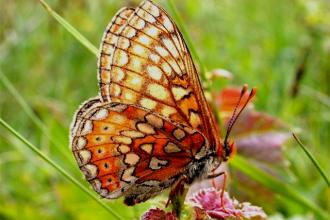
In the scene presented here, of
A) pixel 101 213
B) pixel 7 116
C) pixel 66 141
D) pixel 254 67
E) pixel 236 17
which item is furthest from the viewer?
pixel 236 17

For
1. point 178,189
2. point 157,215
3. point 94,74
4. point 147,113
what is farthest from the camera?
point 94,74

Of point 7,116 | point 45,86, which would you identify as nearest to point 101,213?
point 7,116

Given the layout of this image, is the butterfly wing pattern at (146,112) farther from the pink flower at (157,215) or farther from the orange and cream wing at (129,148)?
the pink flower at (157,215)

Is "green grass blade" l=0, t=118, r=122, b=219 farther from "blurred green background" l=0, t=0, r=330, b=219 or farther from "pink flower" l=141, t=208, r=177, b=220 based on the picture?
"blurred green background" l=0, t=0, r=330, b=219

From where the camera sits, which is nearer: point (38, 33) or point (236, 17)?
point (38, 33)

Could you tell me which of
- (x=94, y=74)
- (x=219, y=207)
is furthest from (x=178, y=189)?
(x=94, y=74)

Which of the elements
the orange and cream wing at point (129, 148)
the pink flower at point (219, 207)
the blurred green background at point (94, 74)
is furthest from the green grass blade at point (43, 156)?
the blurred green background at point (94, 74)

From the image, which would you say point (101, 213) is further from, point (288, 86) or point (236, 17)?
point (236, 17)

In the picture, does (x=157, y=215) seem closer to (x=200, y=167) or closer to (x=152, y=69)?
(x=200, y=167)
